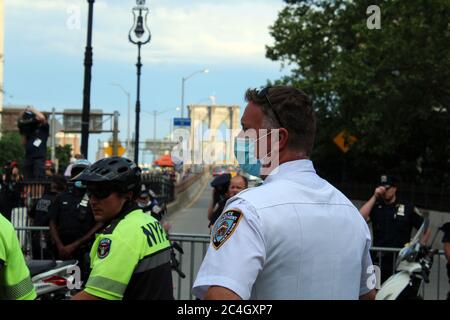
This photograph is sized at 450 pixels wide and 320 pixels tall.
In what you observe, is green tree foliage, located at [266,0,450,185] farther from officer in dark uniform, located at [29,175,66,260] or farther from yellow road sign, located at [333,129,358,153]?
officer in dark uniform, located at [29,175,66,260]

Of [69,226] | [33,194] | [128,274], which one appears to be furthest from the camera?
[33,194]

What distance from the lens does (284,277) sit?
2.62m

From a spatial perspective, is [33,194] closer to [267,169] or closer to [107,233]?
[107,233]

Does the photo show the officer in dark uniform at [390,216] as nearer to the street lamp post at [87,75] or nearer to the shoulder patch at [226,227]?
the shoulder patch at [226,227]

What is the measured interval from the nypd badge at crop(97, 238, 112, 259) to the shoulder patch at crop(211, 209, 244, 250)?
1302 mm

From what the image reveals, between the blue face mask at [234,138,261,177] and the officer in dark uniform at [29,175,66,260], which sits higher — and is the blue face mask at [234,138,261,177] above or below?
above

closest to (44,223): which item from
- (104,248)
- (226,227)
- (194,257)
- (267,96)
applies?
(194,257)

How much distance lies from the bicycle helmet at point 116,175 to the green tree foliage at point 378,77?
→ 16.6 meters

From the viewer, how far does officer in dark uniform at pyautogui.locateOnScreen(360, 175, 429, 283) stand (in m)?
9.84

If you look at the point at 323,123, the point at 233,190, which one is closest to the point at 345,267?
the point at 233,190

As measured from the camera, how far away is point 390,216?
32.5 feet

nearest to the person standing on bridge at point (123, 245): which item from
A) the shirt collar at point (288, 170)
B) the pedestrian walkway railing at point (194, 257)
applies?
the shirt collar at point (288, 170)

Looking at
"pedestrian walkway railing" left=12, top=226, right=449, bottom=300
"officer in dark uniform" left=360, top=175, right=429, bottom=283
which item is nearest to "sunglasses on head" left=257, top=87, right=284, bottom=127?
"pedestrian walkway railing" left=12, top=226, right=449, bottom=300

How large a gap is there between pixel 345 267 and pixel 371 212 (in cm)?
740
